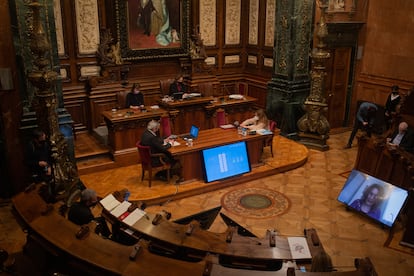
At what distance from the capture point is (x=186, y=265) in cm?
390

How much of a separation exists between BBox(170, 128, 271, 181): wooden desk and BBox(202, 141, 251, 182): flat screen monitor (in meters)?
0.11

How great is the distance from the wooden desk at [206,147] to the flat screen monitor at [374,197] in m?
1.98

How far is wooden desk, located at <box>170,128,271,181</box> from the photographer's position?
7.54 meters

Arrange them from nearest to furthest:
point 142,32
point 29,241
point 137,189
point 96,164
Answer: point 29,241 < point 137,189 < point 96,164 < point 142,32

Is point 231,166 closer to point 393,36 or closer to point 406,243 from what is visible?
point 406,243

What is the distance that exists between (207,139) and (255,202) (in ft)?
5.12

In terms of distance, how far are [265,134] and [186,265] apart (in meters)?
4.74

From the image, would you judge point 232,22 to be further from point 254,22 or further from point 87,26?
point 87,26

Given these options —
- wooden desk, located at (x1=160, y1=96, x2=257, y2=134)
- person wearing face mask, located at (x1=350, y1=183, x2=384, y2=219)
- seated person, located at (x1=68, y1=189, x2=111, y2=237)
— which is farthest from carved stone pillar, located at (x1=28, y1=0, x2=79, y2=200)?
person wearing face mask, located at (x1=350, y1=183, x2=384, y2=219)

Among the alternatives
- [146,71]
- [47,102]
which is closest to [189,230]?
[47,102]

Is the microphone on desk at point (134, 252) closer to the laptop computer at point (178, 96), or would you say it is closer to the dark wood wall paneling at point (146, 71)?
the laptop computer at point (178, 96)

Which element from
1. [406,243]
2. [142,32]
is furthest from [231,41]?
[406,243]

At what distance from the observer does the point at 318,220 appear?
6598 mm

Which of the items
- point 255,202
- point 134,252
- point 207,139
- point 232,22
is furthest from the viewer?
point 232,22
